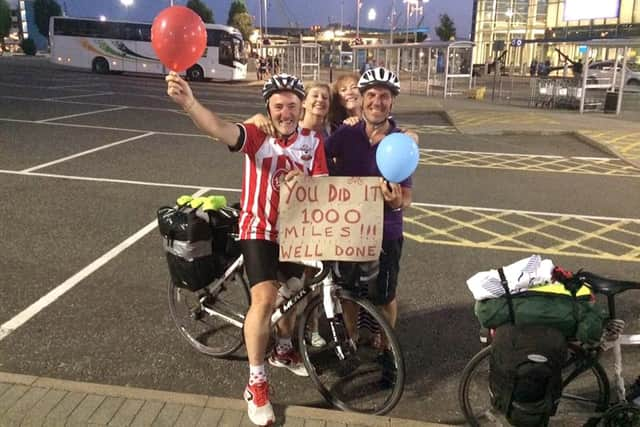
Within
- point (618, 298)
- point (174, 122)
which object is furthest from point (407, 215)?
point (174, 122)

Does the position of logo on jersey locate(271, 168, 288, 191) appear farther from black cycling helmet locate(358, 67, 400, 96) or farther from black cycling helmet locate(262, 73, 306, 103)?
black cycling helmet locate(358, 67, 400, 96)

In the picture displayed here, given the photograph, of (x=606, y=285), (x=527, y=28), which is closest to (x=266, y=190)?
(x=606, y=285)

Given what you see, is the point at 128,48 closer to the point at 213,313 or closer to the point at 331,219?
A: the point at 213,313

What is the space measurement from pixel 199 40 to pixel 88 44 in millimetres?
35708

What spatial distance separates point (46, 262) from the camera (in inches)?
203

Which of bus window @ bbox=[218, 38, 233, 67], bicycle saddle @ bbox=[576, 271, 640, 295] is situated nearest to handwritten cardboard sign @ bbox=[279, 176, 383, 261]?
bicycle saddle @ bbox=[576, 271, 640, 295]

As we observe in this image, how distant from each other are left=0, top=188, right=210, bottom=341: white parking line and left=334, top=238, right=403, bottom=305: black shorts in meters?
2.52

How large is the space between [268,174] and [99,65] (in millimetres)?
35602

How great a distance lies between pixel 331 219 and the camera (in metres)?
2.94

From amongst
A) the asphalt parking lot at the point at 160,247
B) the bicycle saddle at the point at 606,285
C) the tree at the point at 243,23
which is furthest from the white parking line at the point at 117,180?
the tree at the point at 243,23

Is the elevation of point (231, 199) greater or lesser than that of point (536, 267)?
lesser

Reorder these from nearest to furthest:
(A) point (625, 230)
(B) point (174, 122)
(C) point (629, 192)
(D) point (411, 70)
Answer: (A) point (625, 230) < (C) point (629, 192) < (B) point (174, 122) < (D) point (411, 70)

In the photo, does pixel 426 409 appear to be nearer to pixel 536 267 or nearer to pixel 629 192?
pixel 536 267

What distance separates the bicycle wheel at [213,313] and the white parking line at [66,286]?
1.15 metres
